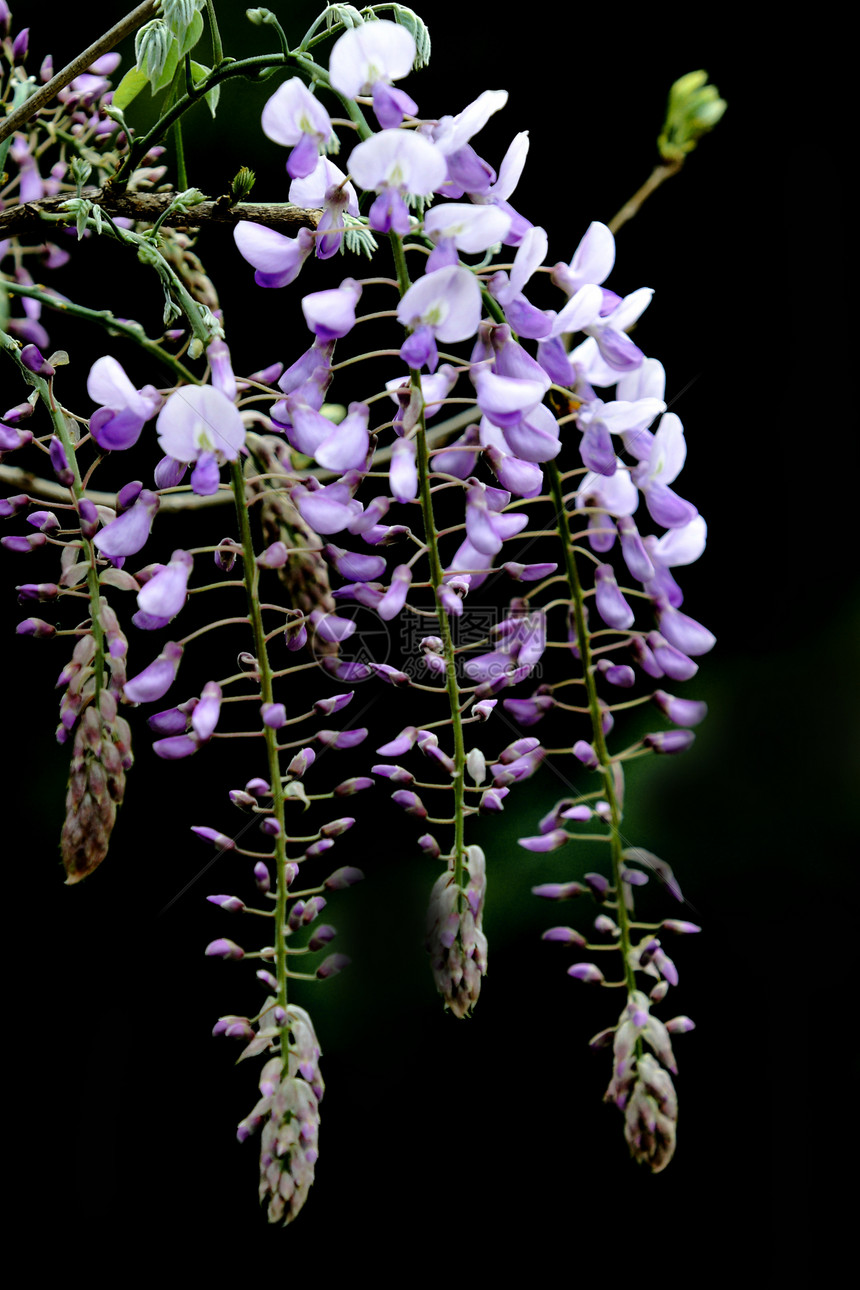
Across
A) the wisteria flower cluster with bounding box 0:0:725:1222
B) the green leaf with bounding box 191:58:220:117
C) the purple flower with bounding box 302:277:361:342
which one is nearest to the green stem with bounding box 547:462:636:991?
the wisteria flower cluster with bounding box 0:0:725:1222

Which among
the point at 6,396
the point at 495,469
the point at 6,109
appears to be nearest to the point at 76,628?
the point at 495,469

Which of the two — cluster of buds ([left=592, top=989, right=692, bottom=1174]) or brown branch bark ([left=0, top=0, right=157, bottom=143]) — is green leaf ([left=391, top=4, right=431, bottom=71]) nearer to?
brown branch bark ([left=0, top=0, right=157, bottom=143])

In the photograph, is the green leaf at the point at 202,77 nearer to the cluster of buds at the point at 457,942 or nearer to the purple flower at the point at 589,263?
the purple flower at the point at 589,263

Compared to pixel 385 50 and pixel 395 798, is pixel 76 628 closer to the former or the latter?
pixel 395 798

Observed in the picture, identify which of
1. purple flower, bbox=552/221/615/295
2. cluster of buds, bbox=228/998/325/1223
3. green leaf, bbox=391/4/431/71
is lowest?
cluster of buds, bbox=228/998/325/1223

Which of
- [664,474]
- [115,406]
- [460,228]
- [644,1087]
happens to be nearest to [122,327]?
[115,406]

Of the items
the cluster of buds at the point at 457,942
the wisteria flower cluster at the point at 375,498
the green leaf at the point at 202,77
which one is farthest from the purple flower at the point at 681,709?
the green leaf at the point at 202,77
